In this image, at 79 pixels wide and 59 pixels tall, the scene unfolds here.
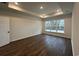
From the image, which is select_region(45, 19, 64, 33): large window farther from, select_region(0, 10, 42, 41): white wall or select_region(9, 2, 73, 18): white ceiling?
select_region(0, 10, 42, 41): white wall

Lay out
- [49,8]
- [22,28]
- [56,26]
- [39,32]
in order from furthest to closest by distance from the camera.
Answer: [22,28]
[39,32]
[49,8]
[56,26]

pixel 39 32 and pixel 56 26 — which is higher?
pixel 56 26

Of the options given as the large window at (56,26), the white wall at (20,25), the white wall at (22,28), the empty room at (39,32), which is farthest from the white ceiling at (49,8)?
the white wall at (22,28)

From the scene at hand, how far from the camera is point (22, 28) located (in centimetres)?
512

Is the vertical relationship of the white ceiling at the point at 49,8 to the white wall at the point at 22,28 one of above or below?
above

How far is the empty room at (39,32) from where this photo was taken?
9.91ft

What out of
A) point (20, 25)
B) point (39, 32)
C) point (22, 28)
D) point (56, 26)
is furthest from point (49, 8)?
point (22, 28)

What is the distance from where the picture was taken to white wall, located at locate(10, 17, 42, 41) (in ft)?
14.6

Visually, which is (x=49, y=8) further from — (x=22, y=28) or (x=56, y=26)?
(x=22, y=28)

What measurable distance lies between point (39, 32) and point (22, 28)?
47.9 inches

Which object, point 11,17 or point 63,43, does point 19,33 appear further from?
point 63,43

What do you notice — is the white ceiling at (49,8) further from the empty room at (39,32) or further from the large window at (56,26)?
the large window at (56,26)

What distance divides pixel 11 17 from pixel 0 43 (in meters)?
1.39

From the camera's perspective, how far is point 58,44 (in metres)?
3.51
